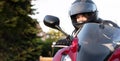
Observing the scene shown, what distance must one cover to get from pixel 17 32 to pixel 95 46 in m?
18.1

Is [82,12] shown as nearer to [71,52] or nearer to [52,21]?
[52,21]

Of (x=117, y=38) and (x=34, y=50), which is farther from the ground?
(x=117, y=38)

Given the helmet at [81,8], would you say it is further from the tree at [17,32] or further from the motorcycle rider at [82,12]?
the tree at [17,32]

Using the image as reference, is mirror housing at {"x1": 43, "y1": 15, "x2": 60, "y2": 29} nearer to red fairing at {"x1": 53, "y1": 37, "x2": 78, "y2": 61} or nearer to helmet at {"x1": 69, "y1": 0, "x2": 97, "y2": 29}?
red fairing at {"x1": 53, "y1": 37, "x2": 78, "y2": 61}

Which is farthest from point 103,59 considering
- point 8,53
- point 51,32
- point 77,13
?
point 51,32

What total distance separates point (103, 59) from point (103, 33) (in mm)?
377

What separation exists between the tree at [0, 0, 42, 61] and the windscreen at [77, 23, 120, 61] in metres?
16.0

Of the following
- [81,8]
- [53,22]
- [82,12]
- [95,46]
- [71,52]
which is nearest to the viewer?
[95,46]

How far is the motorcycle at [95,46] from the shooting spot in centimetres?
441

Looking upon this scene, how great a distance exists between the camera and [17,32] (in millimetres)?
22438

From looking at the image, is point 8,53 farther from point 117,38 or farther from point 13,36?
point 117,38

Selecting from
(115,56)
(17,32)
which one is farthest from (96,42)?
(17,32)

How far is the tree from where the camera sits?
2117 cm

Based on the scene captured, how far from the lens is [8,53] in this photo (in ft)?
71.2
